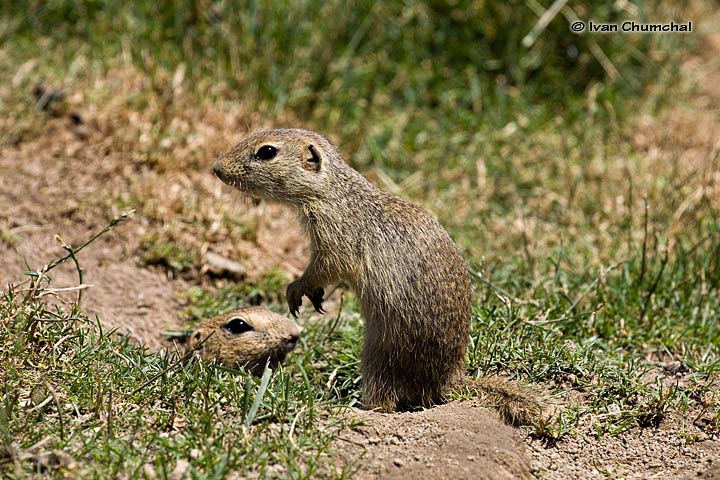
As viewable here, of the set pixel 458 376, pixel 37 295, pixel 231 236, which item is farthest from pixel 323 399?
pixel 231 236

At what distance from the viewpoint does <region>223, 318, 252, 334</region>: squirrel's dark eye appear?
189 inches

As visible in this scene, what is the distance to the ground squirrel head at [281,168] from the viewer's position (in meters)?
4.57

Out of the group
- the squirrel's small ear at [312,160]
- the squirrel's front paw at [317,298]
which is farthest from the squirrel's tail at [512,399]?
the squirrel's small ear at [312,160]

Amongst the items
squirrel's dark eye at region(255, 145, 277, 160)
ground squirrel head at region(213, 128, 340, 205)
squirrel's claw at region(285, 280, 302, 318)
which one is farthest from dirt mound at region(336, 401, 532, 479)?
squirrel's dark eye at region(255, 145, 277, 160)

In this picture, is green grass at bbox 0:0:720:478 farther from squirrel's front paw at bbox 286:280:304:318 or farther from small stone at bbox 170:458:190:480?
squirrel's front paw at bbox 286:280:304:318

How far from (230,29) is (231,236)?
2086 mm

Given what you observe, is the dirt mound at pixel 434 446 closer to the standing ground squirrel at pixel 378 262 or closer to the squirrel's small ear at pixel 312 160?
the standing ground squirrel at pixel 378 262

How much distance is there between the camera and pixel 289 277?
19.3 feet

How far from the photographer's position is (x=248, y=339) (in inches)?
187

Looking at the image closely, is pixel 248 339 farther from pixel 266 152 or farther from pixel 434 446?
pixel 434 446

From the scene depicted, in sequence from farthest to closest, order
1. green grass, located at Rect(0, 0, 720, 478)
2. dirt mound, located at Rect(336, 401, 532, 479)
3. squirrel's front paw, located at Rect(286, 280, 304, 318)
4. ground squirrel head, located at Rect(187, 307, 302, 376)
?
ground squirrel head, located at Rect(187, 307, 302, 376) < squirrel's front paw, located at Rect(286, 280, 304, 318) < green grass, located at Rect(0, 0, 720, 478) < dirt mound, located at Rect(336, 401, 532, 479)

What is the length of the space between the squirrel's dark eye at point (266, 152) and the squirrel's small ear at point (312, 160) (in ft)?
0.55

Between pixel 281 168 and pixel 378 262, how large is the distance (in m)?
0.74

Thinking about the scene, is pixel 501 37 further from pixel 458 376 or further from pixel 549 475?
pixel 549 475
